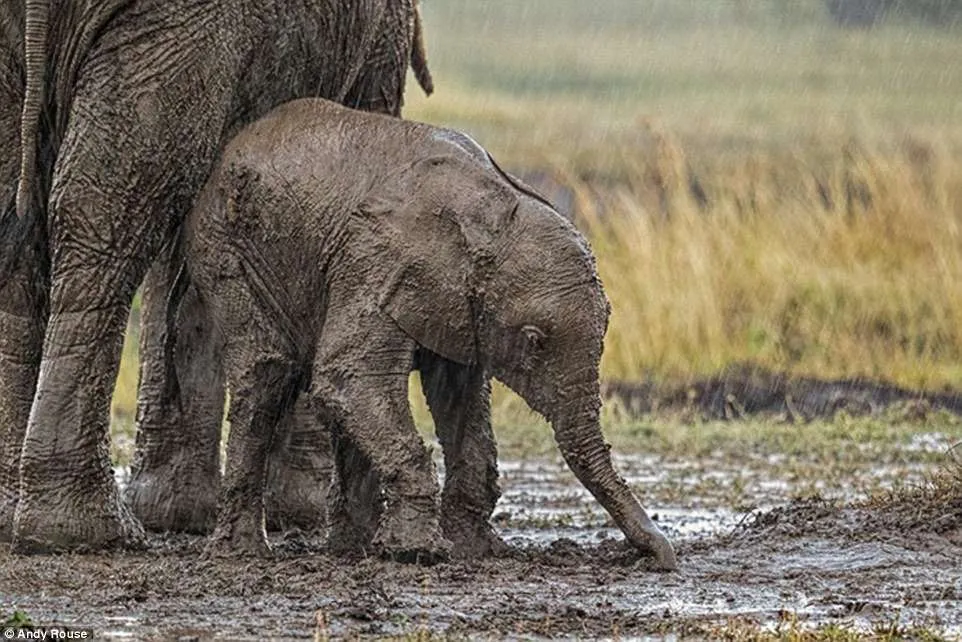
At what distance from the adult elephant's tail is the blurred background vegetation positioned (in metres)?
5.80

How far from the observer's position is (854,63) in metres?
31.8

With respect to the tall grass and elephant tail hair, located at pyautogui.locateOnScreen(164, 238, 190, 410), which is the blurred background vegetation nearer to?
the tall grass

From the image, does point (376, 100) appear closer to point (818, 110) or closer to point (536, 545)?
point (536, 545)

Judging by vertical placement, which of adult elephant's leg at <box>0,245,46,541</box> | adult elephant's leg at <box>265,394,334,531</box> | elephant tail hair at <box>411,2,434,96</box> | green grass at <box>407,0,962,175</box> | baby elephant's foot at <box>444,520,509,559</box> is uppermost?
green grass at <box>407,0,962,175</box>

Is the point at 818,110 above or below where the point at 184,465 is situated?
above

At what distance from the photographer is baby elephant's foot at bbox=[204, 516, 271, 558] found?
30.7 feet

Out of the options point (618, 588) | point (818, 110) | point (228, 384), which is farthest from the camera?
point (818, 110)

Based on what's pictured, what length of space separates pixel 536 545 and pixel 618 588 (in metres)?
1.45

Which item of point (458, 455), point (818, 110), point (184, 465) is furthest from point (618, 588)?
point (818, 110)

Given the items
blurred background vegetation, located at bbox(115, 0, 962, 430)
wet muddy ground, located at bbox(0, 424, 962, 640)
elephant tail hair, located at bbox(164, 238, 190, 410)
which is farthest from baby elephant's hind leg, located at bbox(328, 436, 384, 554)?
blurred background vegetation, located at bbox(115, 0, 962, 430)

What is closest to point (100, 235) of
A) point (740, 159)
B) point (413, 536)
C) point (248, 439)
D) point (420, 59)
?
point (248, 439)

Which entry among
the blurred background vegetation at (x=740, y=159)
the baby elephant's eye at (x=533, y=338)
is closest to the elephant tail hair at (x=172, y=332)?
the baby elephant's eye at (x=533, y=338)

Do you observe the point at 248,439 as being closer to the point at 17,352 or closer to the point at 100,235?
the point at 100,235

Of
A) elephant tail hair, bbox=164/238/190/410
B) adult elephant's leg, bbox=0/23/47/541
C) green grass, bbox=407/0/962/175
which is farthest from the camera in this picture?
green grass, bbox=407/0/962/175
